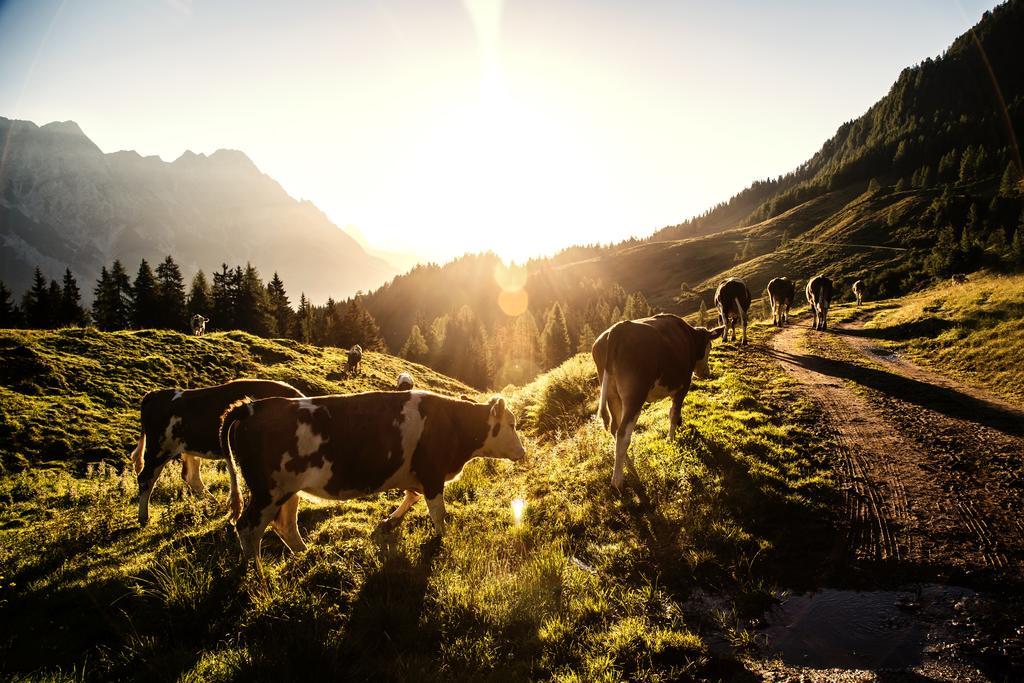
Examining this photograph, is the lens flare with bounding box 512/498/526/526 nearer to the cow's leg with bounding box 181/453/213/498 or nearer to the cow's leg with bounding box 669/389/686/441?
the cow's leg with bounding box 669/389/686/441

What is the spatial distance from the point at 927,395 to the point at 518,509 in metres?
10.5

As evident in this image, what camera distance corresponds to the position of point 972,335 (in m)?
14.9

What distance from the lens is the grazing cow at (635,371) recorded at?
8133 mm

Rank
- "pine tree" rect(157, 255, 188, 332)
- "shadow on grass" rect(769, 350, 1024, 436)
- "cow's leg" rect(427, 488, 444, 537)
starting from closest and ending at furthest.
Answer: "cow's leg" rect(427, 488, 444, 537) → "shadow on grass" rect(769, 350, 1024, 436) → "pine tree" rect(157, 255, 188, 332)

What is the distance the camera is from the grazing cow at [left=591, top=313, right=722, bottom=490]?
8.13m

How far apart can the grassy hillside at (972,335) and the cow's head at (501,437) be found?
11357 mm

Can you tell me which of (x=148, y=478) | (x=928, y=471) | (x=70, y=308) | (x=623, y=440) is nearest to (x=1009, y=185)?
(x=928, y=471)

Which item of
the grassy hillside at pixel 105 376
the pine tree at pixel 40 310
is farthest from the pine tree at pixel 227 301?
the grassy hillside at pixel 105 376

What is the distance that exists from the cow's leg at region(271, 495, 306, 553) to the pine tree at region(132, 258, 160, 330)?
224 ft

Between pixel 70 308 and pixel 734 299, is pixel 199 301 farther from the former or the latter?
pixel 734 299

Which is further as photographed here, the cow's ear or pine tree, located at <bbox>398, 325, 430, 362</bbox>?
pine tree, located at <bbox>398, 325, 430, 362</bbox>

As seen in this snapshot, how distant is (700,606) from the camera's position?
190 inches

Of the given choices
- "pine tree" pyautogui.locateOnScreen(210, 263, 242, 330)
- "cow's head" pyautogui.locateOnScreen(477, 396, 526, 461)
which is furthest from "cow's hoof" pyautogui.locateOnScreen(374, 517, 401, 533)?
"pine tree" pyautogui.locateOnScreen(210, 263, 242, 330)

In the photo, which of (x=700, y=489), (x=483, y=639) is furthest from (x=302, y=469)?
(x=700, y=489)
